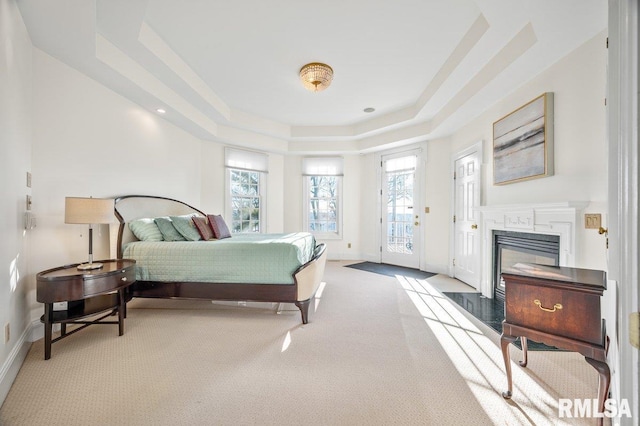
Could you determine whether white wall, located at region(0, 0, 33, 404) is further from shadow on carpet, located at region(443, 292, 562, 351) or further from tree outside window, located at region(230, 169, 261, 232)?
shadow on carpet, located at region(443, 292, 562, 351)

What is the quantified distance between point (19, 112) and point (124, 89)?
4.13ft

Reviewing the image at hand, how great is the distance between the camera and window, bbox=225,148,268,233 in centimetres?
534

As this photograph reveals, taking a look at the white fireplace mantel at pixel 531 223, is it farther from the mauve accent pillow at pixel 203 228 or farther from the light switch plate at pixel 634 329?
the mauve accent pillow at pixel 203 228

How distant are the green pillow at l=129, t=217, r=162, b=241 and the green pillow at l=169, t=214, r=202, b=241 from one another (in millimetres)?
222

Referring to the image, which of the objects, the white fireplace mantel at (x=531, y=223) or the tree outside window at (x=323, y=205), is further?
the tree outside window at (x=323, y=205)

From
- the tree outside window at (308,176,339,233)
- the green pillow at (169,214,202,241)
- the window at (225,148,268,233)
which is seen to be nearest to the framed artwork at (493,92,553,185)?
the tree outside window at (308,176,339,233)

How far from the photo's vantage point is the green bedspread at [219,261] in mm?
2674

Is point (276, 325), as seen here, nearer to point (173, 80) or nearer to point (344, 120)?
point (173, 80)

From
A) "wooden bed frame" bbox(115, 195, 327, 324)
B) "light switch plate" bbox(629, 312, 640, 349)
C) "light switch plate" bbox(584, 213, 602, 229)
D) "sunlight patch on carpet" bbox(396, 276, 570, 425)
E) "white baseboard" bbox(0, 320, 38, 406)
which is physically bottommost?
"sunlight patch on carpet" bbox(396, 276, 570, 425)

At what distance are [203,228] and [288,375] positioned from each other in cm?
234

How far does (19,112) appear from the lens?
2.01m

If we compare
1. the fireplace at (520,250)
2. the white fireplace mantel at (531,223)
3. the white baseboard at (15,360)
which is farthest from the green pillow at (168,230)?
the white fireplace mantel at (531,223)

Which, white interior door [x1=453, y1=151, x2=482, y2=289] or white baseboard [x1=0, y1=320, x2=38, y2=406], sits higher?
white interior door [x1=453, y1=151, x2=482, y2=289]

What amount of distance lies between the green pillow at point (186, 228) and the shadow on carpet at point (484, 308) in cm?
327
